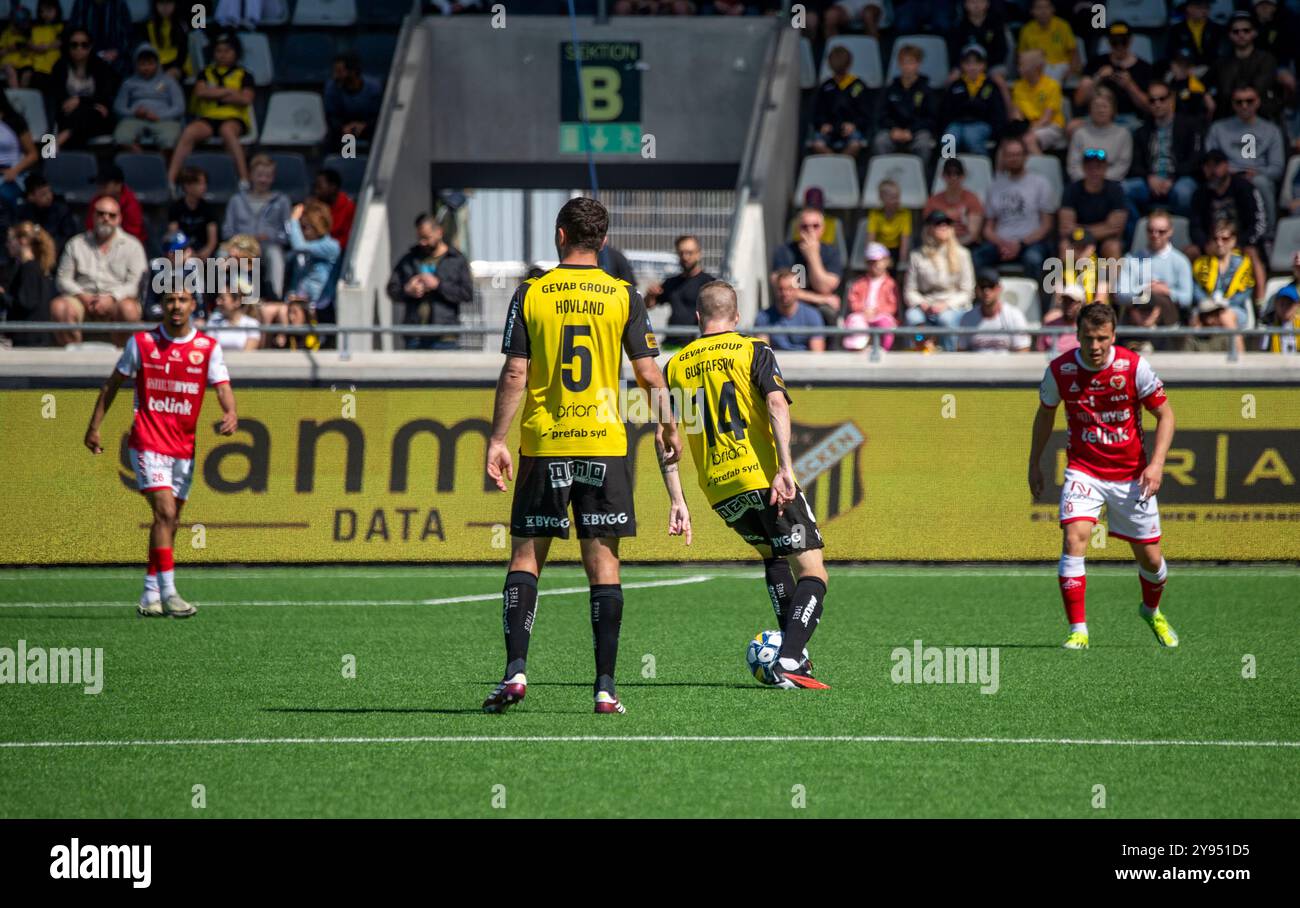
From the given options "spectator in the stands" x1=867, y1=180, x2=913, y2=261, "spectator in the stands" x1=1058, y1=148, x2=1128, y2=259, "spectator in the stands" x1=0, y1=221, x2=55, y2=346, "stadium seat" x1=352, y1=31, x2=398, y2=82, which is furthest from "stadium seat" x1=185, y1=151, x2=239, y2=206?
"spectator in the stands" x1=1058, y1=148, x2=1128, y2=259

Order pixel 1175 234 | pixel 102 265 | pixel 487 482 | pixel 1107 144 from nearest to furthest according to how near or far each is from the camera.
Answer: pixel 487 482
pixel 102 265
pixel 1175 234
pixel 1107 144

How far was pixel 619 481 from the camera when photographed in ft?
25.9

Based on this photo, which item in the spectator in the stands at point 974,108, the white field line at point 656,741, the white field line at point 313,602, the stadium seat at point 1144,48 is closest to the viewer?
the white field line at point 656,741

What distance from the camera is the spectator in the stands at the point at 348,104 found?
2122 cm

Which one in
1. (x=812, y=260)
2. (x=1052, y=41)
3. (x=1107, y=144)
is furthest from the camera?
(x=1052, y=41)

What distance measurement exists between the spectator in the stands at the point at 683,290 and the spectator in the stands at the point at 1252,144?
252 inches

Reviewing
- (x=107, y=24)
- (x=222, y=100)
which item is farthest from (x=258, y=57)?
(x=107, y=24)

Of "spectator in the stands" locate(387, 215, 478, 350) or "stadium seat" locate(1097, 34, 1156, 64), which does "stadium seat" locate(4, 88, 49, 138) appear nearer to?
"spectator in the stands" locate(387, 215, 478, 350)

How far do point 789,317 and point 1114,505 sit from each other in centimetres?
614

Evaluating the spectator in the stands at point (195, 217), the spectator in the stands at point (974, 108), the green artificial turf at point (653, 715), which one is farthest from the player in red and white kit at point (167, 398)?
the spectator in the stands at point (974, 108)

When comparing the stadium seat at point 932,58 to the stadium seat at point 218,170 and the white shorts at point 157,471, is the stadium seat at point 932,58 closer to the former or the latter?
the stadium seat at point 218,170

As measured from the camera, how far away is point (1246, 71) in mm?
19875

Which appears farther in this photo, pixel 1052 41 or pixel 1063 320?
pixel 1052 41

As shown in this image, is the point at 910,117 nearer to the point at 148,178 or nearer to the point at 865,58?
the point at 865,58
